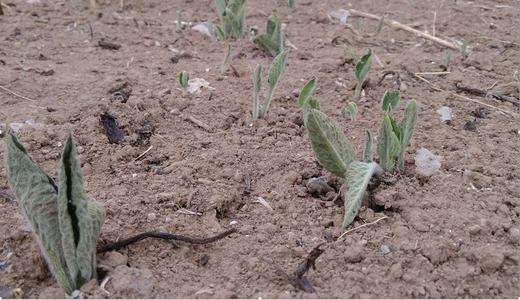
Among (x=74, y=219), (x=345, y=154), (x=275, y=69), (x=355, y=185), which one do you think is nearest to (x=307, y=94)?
(x=275, y=69)

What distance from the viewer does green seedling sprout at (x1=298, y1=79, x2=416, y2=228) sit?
5.87ft

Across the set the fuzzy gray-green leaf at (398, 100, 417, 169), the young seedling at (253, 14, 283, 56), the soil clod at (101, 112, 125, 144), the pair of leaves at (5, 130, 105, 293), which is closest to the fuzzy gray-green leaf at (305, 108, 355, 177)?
the fuzzy gray-green leaf at (398, 100, 417, 169)

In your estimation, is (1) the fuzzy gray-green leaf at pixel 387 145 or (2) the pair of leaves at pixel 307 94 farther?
(2) the pair of leaves at pixel 307 94

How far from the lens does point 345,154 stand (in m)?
1.91

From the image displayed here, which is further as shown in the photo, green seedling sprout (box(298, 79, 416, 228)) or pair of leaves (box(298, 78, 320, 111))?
pair of leaves (box(298, 78, 320, 111))

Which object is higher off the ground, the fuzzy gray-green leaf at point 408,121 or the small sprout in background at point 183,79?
the fuzzy gray-green leaf at point 408,121

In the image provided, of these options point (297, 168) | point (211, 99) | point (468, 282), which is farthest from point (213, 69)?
point (468, 282)

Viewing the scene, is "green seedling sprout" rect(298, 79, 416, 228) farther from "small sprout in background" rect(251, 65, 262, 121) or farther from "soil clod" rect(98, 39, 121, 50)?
"soil clod" rect(98, 39, 121, 50)

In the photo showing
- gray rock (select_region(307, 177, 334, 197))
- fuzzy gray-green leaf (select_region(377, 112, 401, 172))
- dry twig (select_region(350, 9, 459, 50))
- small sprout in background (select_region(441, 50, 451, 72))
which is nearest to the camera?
fuzzy gray-green leaf (select_region(377, 112, 401, 172))

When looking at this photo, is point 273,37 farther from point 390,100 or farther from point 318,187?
point 318,187

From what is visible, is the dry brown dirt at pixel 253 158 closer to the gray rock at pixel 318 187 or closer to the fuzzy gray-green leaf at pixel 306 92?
the gray rock at pixel 318 187

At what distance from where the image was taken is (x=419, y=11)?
3988mm

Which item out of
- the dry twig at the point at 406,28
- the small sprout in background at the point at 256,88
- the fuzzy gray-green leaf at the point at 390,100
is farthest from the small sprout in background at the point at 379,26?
the small sprout in background at the point at 256,88

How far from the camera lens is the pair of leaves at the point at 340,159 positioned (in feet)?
5.86
